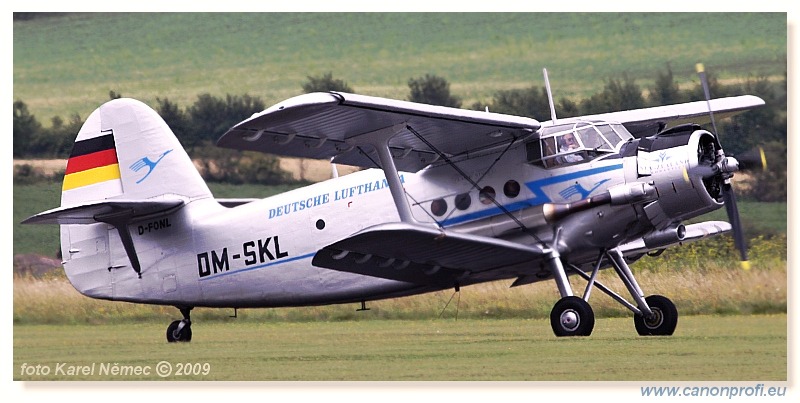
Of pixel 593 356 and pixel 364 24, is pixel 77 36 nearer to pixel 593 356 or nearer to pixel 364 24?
pixel 364 24

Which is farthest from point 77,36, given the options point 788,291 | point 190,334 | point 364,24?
point 788,291

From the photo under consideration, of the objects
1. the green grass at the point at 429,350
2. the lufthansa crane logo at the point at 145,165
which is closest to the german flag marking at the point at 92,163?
the lufthansa crane logo at the point at 145,165

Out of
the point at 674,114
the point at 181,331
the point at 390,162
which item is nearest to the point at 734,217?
the point at 674,114

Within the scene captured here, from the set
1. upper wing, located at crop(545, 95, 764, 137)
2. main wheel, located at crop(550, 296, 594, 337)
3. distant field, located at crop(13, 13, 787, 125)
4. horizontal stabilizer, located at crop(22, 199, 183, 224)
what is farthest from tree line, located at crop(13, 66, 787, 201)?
main wheel, located at crop(550, 296, 594, 337)

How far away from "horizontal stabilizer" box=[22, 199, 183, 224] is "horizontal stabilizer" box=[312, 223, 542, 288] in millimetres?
2963

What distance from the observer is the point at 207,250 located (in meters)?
16.4

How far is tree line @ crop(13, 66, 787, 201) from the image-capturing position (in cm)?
1895

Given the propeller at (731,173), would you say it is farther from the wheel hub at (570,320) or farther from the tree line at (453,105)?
the tree line at (453,105)

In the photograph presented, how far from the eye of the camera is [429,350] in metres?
14.6

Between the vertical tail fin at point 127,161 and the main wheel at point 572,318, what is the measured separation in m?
5.21

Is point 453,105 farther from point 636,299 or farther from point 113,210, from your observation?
point 636,299

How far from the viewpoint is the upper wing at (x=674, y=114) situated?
15.8 m

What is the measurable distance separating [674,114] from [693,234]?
4.67ft

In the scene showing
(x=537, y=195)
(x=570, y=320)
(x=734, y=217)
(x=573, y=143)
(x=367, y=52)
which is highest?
(x=573, y=143)
